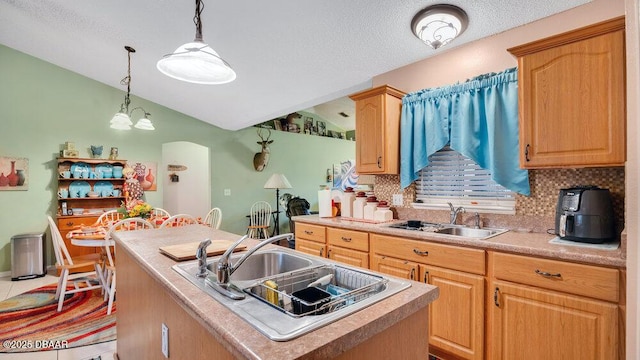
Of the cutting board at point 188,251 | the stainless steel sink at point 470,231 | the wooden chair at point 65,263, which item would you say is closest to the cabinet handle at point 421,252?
the stainless steel sink at point 470,231

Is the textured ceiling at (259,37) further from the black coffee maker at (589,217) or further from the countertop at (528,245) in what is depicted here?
the countertop at (528,245)

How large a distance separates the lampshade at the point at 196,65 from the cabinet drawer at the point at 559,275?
187 cm

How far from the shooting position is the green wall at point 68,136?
430 centimetres

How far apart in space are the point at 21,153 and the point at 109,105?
1.35 meters

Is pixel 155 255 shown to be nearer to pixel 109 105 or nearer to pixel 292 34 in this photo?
pixel 292 34

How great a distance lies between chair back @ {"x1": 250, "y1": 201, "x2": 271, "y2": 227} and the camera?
6250 millimetres

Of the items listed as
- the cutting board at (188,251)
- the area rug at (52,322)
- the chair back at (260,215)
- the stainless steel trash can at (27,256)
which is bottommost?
the area rug at (52,322)

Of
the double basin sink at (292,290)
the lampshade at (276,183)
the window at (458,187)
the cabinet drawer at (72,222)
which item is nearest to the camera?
the double basin sink at (292,290)

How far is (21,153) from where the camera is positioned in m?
4.33

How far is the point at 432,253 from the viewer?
2.08 meters

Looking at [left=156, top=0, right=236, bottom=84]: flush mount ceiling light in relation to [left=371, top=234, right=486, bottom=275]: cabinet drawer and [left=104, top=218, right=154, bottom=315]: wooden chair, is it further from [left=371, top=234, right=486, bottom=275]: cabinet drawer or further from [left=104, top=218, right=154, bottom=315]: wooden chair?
[left=104, top=218, right=154, bottom=315]: wooden chair

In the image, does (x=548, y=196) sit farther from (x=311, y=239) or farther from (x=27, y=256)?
(x=27, y=256)

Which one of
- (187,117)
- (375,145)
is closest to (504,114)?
(375,145)

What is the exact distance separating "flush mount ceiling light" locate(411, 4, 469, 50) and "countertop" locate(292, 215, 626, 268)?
1.45 metres
